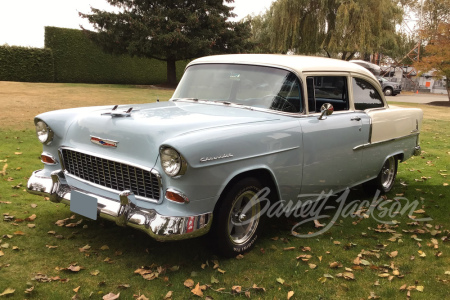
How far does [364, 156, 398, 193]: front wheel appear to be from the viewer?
18.7 feet

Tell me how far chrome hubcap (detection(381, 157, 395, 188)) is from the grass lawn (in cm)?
65

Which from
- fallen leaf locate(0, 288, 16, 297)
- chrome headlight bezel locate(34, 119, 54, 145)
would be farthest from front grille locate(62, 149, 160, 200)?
fallen leaf locate(0, 288, 16, 297)

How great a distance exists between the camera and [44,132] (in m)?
4.09

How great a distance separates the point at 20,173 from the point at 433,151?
7.99 m

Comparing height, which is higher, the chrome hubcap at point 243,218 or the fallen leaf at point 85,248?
the chrome hubcap at point 243,218

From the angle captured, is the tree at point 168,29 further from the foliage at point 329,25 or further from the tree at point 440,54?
the tree at point 440,54

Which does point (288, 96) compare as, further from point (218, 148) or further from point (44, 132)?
point (44, 132)

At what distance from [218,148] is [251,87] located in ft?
4.12

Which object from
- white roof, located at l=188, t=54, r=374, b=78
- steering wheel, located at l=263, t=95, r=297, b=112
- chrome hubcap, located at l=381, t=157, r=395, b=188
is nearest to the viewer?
steering wheel, located at l=263, t=95, r=297, b=112

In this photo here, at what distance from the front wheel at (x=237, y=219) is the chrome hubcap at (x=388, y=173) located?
2.68 meters

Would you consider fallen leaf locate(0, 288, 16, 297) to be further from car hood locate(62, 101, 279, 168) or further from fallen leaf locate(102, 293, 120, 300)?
car hood locate(62, 101, 279, 168)

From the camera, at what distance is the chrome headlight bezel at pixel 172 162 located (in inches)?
122

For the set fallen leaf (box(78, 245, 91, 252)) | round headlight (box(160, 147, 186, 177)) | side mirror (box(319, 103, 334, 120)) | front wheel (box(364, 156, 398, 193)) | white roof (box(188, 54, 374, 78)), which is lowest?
fallen leaf (box(78, 245, 91, 252))

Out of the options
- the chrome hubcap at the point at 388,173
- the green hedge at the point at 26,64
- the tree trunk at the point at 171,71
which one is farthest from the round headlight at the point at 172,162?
the tree trunk at the point at 171,71
